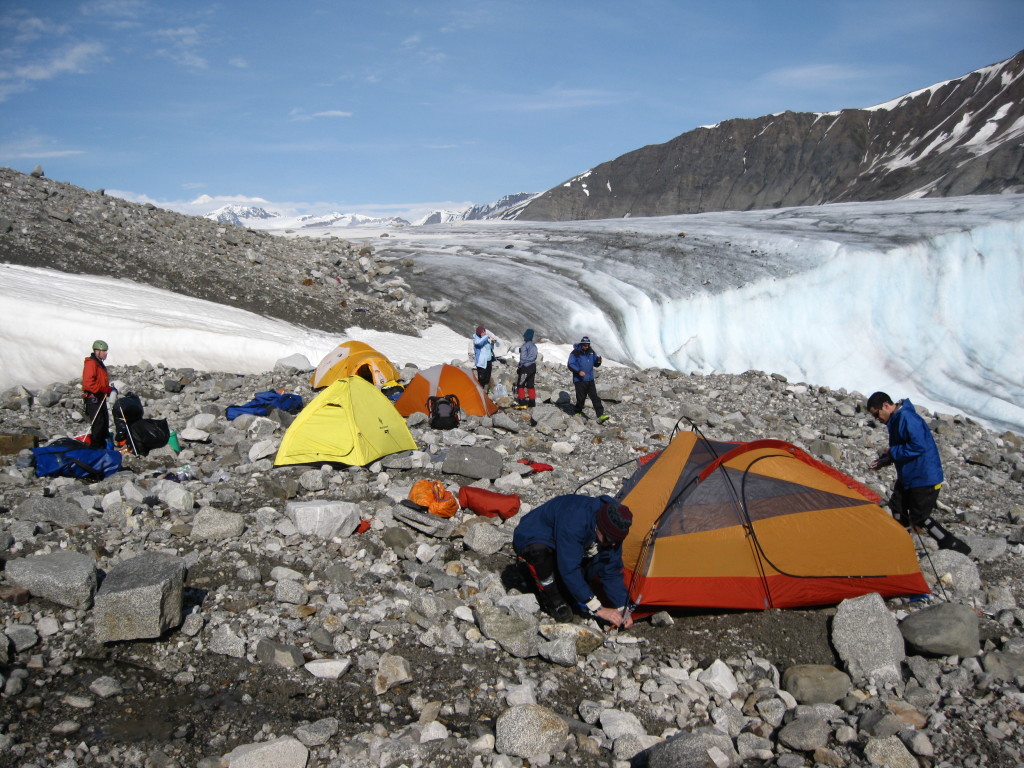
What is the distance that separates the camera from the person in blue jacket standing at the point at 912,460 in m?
6.23

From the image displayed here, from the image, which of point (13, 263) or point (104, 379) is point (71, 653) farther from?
point (13, 263)

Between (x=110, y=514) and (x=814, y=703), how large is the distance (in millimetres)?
6035

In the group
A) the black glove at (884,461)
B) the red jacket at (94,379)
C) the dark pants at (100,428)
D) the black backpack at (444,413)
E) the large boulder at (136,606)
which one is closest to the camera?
the large boulder at (136,606)

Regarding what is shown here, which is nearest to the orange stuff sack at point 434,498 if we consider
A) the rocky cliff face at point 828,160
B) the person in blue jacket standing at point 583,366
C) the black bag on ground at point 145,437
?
the black bag on ground at point 145,437

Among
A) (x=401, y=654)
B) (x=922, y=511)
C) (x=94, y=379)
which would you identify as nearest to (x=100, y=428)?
(x=94, y=379)

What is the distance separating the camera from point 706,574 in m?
5.59

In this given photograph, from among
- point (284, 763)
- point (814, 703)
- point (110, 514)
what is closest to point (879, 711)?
point (814, 703)

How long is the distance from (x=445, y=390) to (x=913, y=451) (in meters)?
7.11

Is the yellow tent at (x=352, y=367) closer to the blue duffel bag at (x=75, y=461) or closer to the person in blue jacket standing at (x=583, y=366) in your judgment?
the person in blue jacket standing at (x=583, y=366)

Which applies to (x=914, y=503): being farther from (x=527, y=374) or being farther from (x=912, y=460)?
(x=527, y=374)

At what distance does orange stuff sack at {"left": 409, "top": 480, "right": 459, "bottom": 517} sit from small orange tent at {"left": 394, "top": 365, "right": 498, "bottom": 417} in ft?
13.9

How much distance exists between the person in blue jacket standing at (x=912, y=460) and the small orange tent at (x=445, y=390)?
6.60m

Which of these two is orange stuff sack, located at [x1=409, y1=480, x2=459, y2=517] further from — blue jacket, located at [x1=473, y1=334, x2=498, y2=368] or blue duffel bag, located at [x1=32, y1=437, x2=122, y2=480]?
blue jacket, located at [x1=473, y1=334, x2=498, y2=368]

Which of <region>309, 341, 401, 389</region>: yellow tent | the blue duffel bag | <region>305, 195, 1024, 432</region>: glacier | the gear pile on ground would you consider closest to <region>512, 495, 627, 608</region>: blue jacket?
the gear pile on ground
